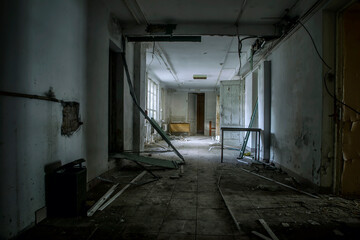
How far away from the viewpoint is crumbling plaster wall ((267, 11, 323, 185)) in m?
2.84

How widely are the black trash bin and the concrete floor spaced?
3.4 inches

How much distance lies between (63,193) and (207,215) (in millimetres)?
1391

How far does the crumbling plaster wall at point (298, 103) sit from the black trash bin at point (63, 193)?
283cm

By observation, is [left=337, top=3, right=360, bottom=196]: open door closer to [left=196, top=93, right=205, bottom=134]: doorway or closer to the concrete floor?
the concrete floor

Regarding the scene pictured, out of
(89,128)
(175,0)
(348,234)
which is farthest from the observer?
(175,0)

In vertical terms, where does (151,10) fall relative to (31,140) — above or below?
above

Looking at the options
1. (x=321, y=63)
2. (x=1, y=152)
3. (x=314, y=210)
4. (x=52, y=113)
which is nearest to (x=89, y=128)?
(x=52, y=113)

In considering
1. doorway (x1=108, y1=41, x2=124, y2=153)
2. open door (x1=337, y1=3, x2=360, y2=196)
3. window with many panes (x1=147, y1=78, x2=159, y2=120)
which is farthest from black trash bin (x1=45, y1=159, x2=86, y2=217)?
window with many panes (x1=147, y1=78, x2=159, y2=120)

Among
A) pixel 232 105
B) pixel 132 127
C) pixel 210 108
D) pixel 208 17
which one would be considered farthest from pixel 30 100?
pixel 210 108

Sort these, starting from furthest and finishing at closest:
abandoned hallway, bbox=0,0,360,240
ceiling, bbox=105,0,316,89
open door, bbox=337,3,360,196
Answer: ceiling, bbox=105,0,316,89
open door, bbox=337,3,360,196
abandoned hallway, bbox=0,0,360,240

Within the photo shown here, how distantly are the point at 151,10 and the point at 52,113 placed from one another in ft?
7.73

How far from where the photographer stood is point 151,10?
11.6ft

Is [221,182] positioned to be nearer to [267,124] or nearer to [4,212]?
[267,124]

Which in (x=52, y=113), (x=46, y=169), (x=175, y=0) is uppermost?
(x=175, y=0)
